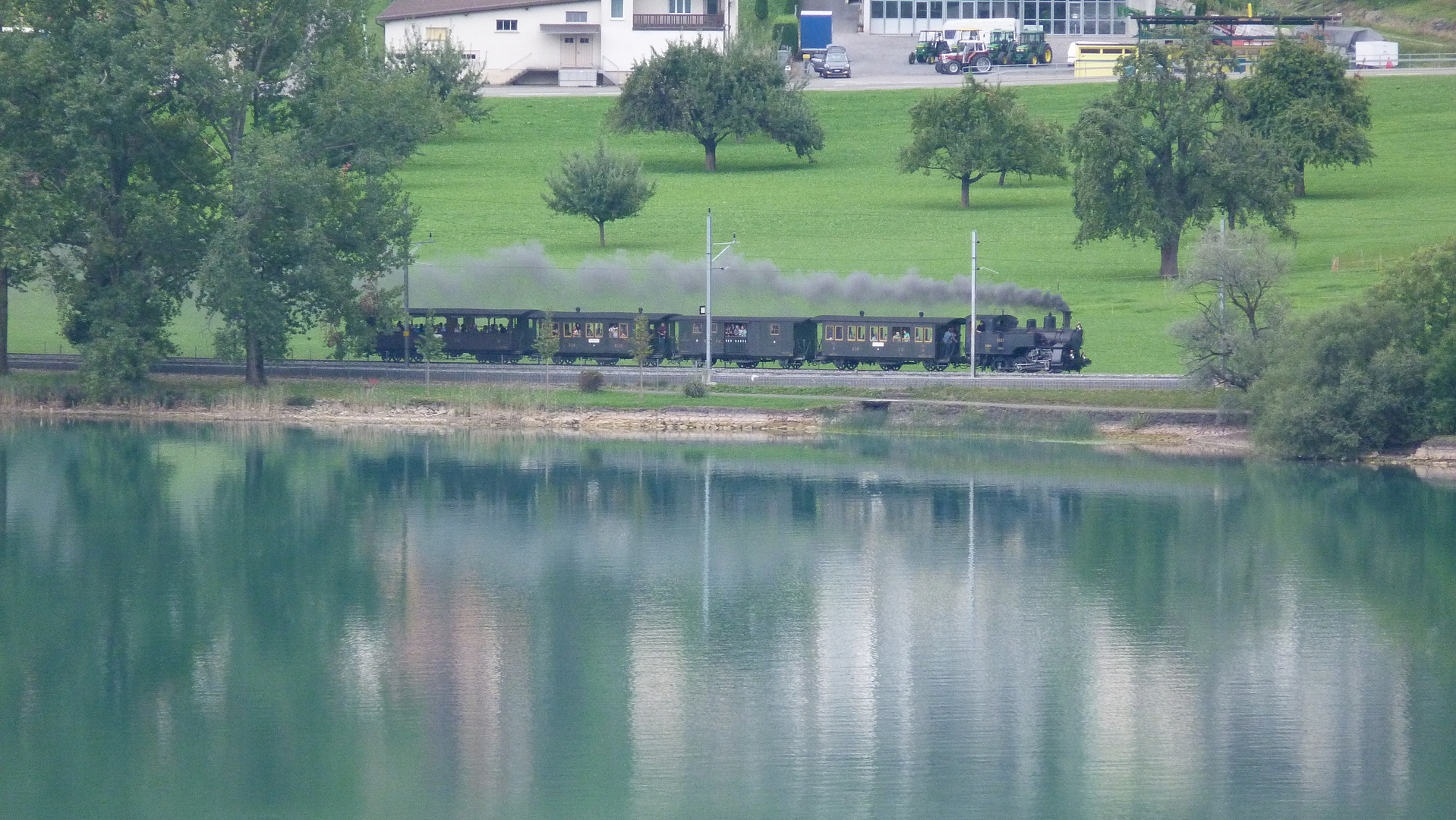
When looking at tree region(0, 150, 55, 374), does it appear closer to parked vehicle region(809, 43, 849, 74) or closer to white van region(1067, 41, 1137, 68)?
parked vehicle region(809, 43, 849, 74)

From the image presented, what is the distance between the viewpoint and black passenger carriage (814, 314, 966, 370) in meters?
68.2

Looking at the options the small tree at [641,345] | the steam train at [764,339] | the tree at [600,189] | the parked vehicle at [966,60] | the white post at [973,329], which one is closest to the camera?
the white post at [973,329]

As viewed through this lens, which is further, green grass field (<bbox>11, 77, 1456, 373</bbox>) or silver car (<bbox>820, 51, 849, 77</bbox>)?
silver car (<bbox>820, 51, 849, 77</bbox>)

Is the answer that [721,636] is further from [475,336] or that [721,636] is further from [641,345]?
[475,336]

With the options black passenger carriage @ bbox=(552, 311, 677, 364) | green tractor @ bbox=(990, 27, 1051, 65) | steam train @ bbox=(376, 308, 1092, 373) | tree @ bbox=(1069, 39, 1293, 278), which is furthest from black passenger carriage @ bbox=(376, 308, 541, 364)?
green tractor @ bbox=(990, 27, 1051, 65)

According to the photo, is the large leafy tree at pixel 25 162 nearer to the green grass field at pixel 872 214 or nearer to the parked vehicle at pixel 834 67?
the green grass field at pixel 872 214

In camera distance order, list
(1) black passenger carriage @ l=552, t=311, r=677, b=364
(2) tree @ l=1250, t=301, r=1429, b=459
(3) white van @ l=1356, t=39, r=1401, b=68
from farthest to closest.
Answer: (3) white van @ l=1356, t=39, r=1401, b=68 → (1) black passenger carriage @ l=552, t=311, r=677, b=364 → (2) tree @ l=1250, t=301, r=1429, b=459

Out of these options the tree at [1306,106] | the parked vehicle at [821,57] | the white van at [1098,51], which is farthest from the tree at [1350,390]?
the parked vehicle at [821,57]

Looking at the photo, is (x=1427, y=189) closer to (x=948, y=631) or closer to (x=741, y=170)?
(x=741, y=170)

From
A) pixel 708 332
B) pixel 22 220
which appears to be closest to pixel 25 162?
pixel 22 220

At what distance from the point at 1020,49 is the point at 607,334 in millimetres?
53581

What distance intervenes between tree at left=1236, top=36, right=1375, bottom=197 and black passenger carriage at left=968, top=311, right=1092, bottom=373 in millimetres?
21846

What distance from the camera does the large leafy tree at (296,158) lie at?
61969 millimetres

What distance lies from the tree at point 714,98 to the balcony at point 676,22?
11.0 metres
